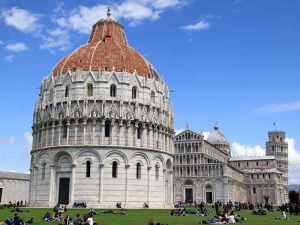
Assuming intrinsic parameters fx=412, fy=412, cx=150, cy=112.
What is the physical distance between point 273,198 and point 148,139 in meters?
87.2

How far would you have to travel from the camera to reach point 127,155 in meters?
53.1

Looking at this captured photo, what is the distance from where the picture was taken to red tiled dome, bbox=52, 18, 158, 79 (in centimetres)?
5722

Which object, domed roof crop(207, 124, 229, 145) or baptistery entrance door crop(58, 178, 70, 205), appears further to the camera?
domed roof crop(207, 124, 229, 145)

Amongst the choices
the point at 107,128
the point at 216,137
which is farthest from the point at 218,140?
the point at 107,128

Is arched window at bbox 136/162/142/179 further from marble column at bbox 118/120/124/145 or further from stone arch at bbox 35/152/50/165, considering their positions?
stone arch at bbox 35/152/50/165

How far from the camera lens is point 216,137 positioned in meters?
141

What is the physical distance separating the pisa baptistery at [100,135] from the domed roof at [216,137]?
81507mm

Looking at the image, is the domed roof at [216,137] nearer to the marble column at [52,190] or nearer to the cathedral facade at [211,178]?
the cathedral facade at [211,178]

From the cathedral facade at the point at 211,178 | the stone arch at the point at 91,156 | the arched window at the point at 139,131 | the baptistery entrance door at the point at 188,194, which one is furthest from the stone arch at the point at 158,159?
the baptistery entrance door at the point at 188,194

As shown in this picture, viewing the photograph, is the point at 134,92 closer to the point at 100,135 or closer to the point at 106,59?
the point at 106,59

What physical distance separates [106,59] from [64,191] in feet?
62.1

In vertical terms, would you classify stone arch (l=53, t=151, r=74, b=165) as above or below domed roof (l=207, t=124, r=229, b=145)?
below

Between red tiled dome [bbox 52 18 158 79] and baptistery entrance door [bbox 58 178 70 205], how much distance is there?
15.3 m

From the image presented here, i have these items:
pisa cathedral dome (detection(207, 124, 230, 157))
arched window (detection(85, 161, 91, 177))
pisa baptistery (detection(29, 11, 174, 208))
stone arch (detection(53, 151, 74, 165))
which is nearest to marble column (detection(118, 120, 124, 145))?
pisa baptistery (detection(29, 11, 174, 208))
